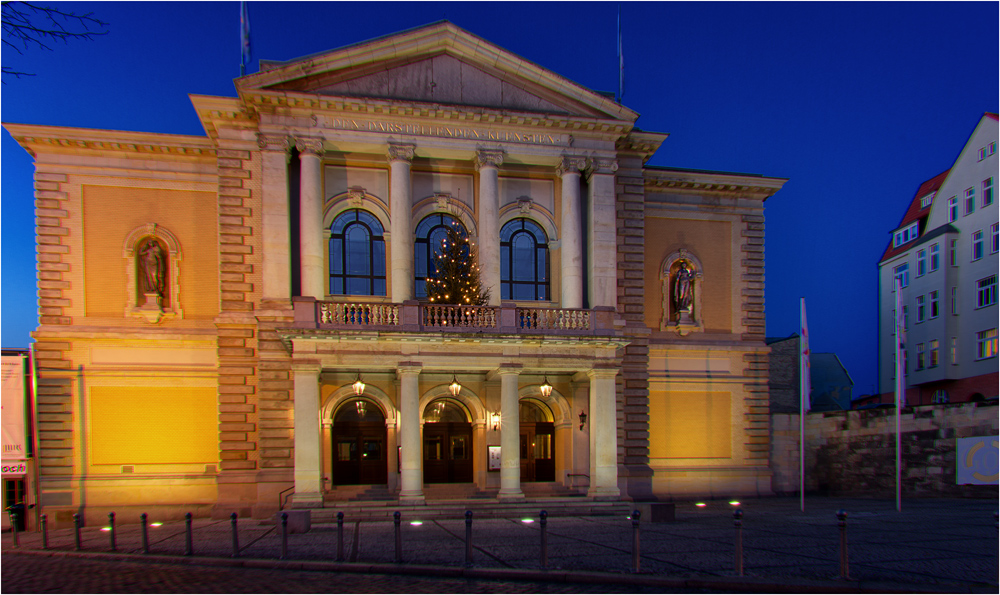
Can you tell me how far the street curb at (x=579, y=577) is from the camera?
11.3 m

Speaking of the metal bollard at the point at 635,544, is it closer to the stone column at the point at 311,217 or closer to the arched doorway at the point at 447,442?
the arched doorway at the point at 447,442

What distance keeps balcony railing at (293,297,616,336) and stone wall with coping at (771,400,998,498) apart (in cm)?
1188

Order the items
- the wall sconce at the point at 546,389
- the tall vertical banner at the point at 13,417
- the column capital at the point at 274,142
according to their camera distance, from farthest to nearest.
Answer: the wall sconce at the point at 546,389 < the column capital at the point at 274,142 < the tall vertical banner at the point at 13,417

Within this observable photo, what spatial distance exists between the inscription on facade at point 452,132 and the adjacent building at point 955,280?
22.6 metres

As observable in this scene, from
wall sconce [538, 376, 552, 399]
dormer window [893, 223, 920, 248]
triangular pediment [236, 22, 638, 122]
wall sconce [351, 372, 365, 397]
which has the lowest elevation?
wall sconce [538, 376, 552, 399]

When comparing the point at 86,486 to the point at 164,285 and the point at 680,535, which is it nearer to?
the point at 164,285

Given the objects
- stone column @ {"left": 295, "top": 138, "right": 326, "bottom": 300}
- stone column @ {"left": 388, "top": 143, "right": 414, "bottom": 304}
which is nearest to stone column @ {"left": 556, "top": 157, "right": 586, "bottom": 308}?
stone column @ {"left": 388, "top": 143, "right": 414, "bottom": 304}

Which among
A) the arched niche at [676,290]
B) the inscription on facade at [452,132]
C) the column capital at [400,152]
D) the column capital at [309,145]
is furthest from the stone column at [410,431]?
the arched niche at [676,290]

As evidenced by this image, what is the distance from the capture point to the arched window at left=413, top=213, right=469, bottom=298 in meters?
27.9

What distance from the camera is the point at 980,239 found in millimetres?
38438

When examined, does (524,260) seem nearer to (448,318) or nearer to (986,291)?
(448,318)

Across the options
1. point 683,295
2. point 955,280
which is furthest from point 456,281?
point 955,280

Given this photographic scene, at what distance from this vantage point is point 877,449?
28.3 meters

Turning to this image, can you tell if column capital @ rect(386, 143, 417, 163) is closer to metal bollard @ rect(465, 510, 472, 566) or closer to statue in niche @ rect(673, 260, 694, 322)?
statue in niche @ rect(673, 260, 694, 322)
